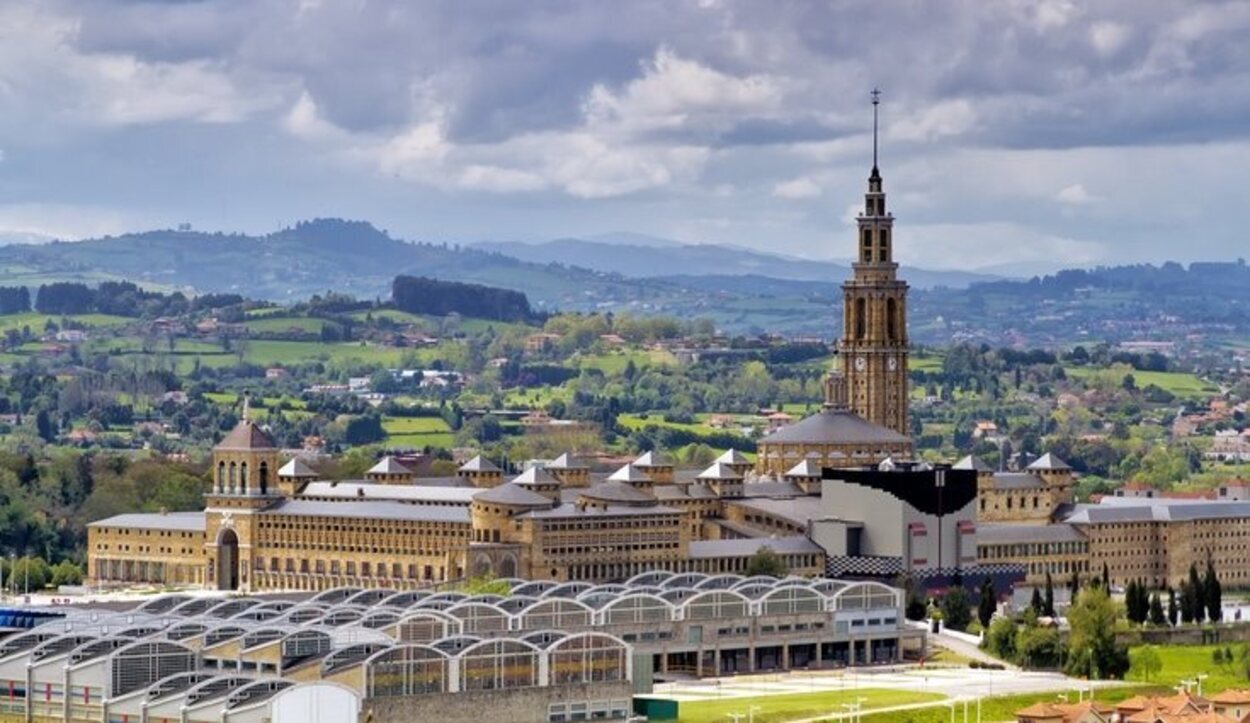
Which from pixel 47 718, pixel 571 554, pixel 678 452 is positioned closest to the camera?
pixel 47 718

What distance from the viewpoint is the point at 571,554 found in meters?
119

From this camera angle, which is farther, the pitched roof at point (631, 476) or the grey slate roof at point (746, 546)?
the pitched roof at point (631, 476)

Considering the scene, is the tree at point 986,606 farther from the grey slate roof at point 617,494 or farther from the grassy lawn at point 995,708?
the grassy lawn at point 995,708

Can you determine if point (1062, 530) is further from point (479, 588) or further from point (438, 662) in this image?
point (438, 662)

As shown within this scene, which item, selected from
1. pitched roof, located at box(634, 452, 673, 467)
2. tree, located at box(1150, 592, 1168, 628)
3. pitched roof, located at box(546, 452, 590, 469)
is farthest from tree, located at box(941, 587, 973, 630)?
pitched roof, located at box(546, 452, 590, 469)

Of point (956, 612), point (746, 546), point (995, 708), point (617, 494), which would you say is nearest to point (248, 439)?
point (617, 494)

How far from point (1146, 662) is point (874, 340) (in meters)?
39.5

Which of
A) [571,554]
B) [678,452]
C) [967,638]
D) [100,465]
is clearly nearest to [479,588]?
[571,554]

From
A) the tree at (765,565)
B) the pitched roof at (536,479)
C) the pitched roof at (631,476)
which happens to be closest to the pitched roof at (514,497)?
the pitched roof at (536,479)

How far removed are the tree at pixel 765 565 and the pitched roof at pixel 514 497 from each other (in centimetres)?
716

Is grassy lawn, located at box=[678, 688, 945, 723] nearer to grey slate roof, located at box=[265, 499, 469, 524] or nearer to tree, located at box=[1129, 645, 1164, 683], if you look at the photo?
tree, located at box=[1129, 645, 1164, 683]

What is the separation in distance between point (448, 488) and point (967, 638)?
22.1 meters

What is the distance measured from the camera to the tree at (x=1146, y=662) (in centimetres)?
10644

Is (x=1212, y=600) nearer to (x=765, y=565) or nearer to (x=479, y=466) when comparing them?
(x=765, y=565)
